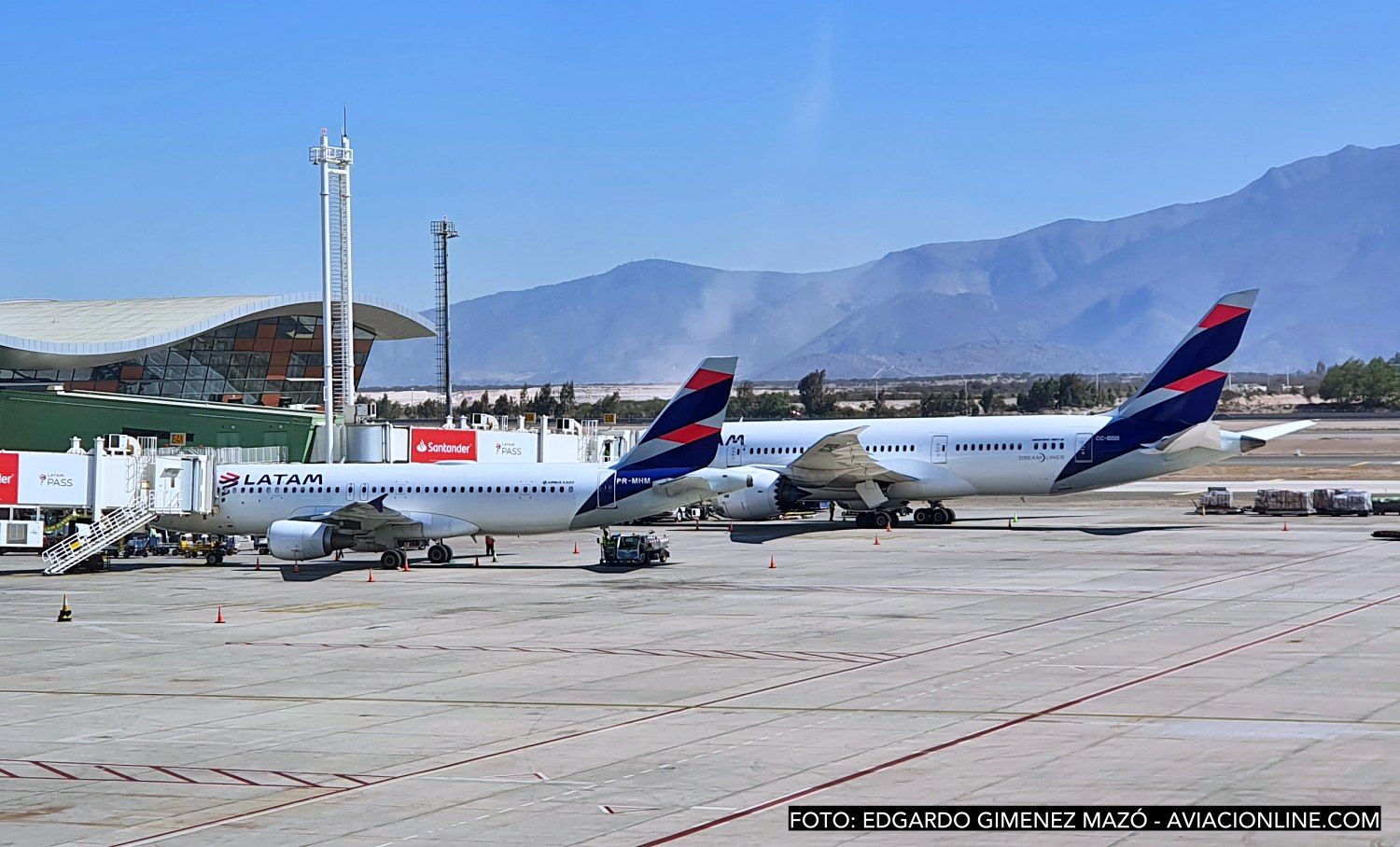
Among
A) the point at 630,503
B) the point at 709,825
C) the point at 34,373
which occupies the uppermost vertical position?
the point at 34,373

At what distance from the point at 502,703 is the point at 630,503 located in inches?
912

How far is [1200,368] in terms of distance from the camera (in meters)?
52.3

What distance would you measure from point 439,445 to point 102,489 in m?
18.7

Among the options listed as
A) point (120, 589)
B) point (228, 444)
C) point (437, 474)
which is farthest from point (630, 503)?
point (228, 444)

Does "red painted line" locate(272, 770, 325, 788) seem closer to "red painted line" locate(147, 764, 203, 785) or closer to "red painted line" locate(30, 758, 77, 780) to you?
"red painted line" locate(147, 764, 203, 785)

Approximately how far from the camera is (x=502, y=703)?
20891mm

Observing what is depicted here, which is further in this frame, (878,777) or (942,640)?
(942,640)

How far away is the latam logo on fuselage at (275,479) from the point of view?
47719 millimetres

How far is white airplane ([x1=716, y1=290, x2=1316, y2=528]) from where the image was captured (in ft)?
172

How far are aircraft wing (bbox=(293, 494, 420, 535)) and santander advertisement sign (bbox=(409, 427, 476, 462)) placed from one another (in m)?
17.3

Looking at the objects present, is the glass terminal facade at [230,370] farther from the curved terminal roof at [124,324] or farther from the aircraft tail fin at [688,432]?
the aircraft tail fin at [688,432]

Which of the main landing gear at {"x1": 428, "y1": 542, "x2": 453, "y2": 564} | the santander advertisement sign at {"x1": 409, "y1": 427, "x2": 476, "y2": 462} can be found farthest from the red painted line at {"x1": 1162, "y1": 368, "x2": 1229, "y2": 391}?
the santander advertisement sign at {"x1": 409, "y1": 427, "x2": 476, "y2": 462}

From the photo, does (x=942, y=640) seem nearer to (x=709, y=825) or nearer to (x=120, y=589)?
(x=709, y=825)

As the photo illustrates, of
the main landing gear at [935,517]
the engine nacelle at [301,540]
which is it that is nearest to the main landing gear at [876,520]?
the main landing gear at [935,517]
